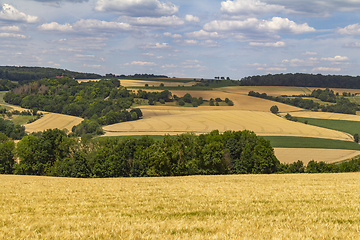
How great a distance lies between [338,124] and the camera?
117000mm

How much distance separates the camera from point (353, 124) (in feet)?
381

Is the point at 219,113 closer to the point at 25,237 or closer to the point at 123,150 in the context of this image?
the point at 123,150

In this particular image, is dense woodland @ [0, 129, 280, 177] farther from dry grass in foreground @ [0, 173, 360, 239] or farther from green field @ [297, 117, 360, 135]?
green field @ [297, 117, 360, 135]

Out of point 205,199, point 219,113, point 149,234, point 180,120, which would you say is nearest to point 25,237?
point 149,234

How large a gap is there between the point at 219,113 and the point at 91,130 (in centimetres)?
5262

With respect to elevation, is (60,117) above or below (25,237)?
below

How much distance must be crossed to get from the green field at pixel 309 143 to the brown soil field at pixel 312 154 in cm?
405

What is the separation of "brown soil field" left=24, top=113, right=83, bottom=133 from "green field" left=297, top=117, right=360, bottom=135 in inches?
3768

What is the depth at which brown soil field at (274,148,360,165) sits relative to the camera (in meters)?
69.5

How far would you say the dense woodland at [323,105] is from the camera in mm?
142625

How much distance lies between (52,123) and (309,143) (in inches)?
4058

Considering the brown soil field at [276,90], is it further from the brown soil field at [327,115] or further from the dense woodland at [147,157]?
the dense woodland at [147,157]

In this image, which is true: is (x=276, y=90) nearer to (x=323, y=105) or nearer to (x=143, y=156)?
(x=323, y=105)

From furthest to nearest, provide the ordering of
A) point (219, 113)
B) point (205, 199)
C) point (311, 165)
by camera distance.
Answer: point (219, 113) → point (311, 165) → point (205, 199)
